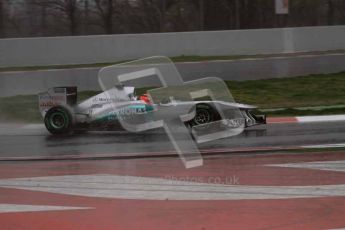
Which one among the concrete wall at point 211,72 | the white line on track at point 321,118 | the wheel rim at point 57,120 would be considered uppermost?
the concrete wall at point 211,72

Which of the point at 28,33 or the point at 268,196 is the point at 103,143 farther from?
the point at 28,33

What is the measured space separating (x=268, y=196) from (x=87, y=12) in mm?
18731

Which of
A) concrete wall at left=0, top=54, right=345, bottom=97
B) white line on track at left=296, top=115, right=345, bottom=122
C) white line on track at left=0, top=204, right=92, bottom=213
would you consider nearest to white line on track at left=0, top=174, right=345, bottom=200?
white line on track at left=0, top=204, right=92, bottom=213

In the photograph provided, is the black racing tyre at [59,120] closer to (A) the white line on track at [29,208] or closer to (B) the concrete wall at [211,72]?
(B) the concrete wall at [211,72]

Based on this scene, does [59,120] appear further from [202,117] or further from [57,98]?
[202,117]

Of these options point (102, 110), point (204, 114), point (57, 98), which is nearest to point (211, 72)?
point (204, 114)

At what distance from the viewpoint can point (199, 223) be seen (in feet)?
18.6

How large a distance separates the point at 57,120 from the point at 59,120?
5cm

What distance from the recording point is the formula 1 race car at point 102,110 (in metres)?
12.2

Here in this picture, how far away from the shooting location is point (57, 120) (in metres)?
12.9

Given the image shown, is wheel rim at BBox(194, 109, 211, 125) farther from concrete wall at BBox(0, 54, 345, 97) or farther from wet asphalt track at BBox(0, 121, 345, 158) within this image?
concrete wall at BBox(0, 54, 345, 97)

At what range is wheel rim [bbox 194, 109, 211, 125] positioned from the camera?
40.8 ft

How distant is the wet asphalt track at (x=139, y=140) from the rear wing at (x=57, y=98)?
68cm

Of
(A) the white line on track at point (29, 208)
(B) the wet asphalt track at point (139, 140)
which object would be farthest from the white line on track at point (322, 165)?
(A) the white line on track at point (29, 208)
